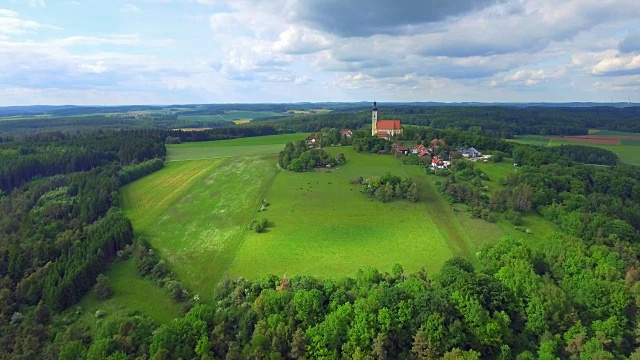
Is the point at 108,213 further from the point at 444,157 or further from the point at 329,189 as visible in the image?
the point at 444,157

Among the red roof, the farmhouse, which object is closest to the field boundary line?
the farmhouse

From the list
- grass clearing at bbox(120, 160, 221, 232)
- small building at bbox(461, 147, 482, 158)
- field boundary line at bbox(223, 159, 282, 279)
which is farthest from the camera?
small building at bbox(461, 147, 482, 158)

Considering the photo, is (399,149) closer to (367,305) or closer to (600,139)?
(367,305)

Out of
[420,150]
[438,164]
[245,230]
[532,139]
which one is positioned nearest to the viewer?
[245,230]

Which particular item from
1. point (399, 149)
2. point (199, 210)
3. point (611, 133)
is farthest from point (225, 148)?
point (611, 133)

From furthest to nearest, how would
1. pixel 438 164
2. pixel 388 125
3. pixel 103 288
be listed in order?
pixel 388 125 → pixel 438 164 → pixel 103 288

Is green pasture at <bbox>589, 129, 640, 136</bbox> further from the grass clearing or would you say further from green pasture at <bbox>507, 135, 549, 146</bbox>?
the grass clearing
